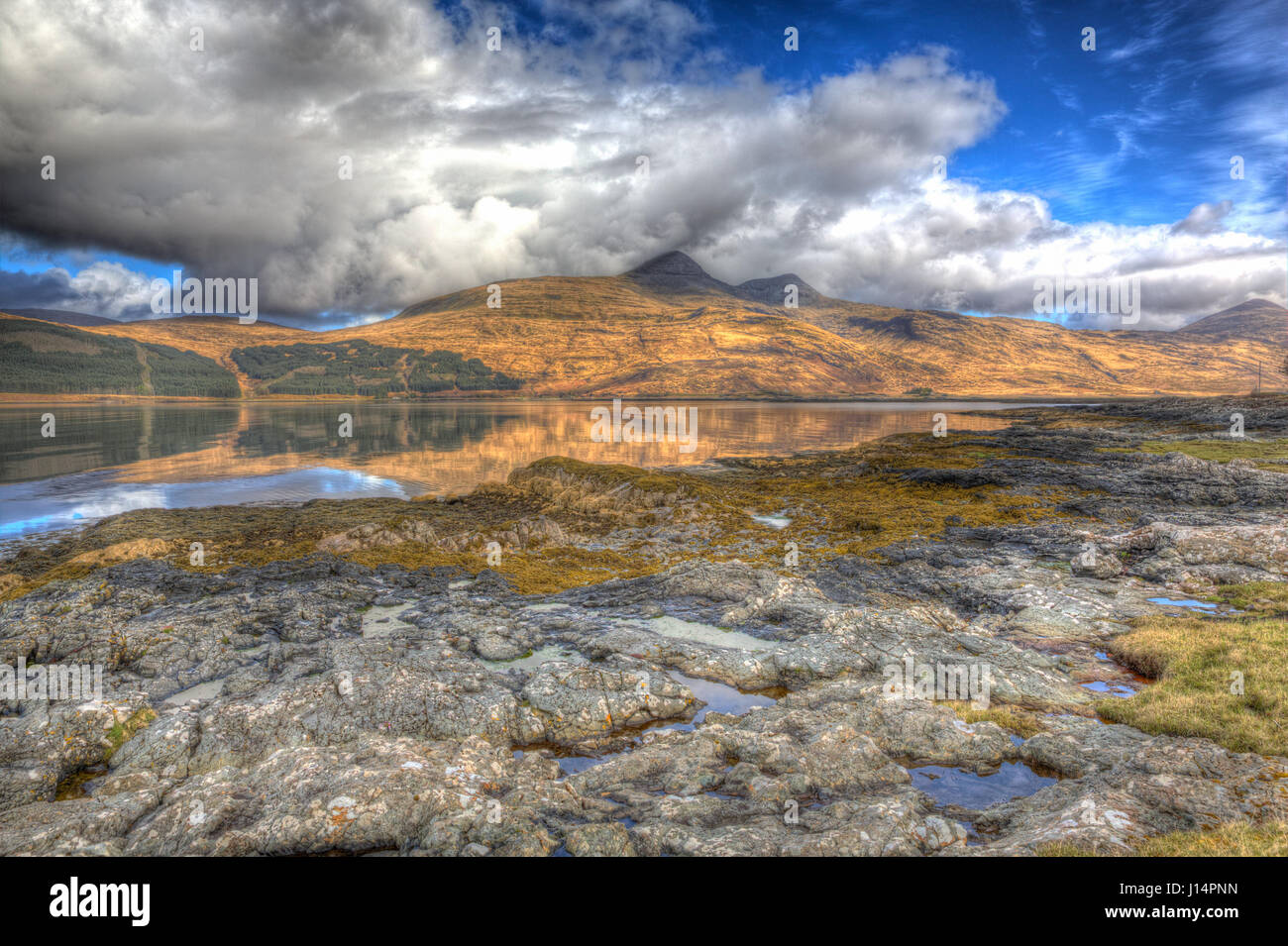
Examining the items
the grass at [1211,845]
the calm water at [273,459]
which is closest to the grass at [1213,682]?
the grass at [1211,845]

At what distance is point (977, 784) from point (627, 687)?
18.3 ft

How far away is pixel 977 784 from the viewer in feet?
26.8

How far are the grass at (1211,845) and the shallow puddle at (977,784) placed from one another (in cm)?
189

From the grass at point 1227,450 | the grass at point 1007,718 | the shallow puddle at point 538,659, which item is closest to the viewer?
the grass at point 1007,718

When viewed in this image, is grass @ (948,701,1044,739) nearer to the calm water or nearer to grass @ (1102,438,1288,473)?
the calm water

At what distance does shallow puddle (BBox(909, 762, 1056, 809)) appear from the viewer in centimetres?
781

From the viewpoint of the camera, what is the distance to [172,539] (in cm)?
2048

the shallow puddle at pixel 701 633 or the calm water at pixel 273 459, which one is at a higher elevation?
the calm water at pixel 273 459

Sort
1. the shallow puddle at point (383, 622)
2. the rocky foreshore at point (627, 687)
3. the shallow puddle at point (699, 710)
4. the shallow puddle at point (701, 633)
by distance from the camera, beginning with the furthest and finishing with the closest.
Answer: the shallow puddle at point (383, 622) → the shallow puddle at point (701, 633) → the shallow puddle at point (699, 710) → the rocky foreshore at point (627, 687)

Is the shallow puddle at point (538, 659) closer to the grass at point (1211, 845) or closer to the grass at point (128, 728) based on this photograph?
the grass at point (128, 728)

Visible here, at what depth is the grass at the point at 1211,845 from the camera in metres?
5.60

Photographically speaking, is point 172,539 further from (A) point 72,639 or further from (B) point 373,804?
(B) point 373,804

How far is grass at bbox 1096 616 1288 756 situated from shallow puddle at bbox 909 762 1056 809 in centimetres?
244
